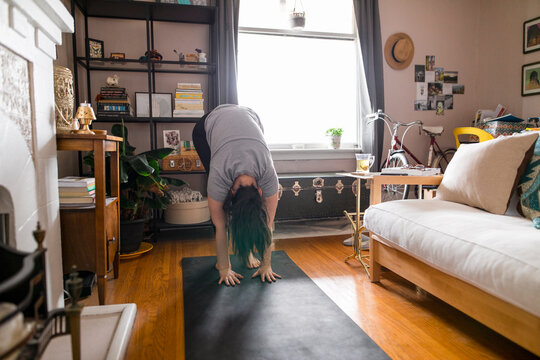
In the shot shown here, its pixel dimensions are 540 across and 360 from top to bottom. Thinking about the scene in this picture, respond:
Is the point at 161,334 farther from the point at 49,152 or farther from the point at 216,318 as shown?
the point at 49,152

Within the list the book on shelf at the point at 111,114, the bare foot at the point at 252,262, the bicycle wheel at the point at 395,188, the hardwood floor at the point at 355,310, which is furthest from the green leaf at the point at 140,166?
the bicycle wheel at the point at 395,188

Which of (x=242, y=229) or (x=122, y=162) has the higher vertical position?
(x=122, y=162)

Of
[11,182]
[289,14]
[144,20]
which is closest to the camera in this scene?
[11,182]

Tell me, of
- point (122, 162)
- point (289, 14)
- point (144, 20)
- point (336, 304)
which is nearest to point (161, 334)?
point (336, 304)

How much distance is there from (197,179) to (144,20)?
1527 millimetres

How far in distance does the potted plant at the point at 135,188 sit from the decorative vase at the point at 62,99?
537 millimetres

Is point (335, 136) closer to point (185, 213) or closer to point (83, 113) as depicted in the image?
point (185, 213)

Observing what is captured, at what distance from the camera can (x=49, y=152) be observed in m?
1.46

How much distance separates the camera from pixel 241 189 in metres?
1.81

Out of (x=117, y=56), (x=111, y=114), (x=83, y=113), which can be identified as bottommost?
(x=83, y=113)

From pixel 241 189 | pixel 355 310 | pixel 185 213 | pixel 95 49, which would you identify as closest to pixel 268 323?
pixel 355 310

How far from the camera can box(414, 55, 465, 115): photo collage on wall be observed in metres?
4.02

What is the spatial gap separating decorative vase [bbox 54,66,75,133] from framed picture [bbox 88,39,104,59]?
1369mm

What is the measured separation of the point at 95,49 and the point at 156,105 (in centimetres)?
65
